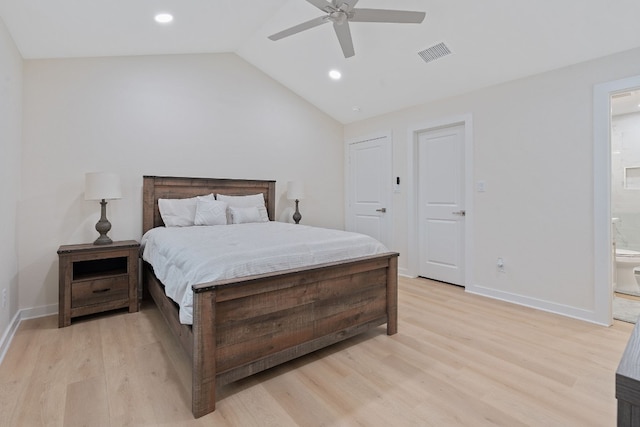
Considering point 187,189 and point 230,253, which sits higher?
point 187,189

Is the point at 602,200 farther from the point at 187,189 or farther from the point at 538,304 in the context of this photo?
the point at 187,189

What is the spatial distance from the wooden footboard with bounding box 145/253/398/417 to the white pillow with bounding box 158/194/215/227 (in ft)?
3.53

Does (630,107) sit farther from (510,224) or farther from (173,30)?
(173,30)

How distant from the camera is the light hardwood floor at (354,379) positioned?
1.57 m

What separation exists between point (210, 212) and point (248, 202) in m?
0.58

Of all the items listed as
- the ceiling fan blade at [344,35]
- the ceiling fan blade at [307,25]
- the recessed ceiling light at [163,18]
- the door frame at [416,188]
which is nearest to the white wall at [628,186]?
the door frame at [416,188]

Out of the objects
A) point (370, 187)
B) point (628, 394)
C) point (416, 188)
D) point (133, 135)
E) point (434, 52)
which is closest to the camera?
point (628, 394)

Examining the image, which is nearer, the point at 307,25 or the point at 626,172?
the point at 307,25

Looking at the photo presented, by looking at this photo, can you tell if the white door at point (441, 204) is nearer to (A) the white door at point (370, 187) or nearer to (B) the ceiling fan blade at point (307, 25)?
(A) the white door at point (370, 187)

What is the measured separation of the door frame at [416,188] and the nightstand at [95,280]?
10.5 ft

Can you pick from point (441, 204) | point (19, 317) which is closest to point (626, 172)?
point (441, 204)

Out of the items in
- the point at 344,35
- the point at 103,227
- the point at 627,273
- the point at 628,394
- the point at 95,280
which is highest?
the point at 344,35

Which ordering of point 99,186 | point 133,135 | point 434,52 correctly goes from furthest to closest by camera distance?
point 133,135, point 434,52, point 99,186

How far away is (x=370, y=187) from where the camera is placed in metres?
4.82
